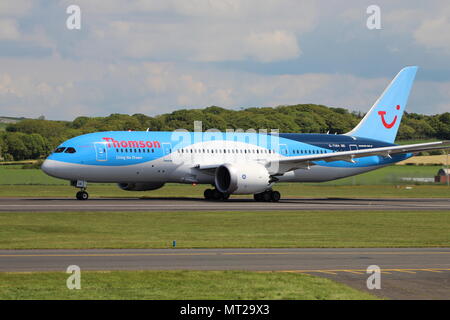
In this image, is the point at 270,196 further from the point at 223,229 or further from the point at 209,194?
the point at 223,229

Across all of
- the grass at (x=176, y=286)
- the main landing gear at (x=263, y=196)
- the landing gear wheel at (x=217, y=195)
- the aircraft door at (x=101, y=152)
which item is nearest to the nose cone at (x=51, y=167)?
the aircraft door at (x=101, y=152)

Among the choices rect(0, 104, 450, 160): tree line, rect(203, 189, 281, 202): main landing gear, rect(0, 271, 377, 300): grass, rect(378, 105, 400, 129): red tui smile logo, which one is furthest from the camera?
rect(0, 104, 450, 160): tree line

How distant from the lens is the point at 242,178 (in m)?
52.2

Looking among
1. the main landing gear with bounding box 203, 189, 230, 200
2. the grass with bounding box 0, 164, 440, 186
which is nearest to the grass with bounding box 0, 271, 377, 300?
the main landing gear with bounding box 203, 189, 230, 200

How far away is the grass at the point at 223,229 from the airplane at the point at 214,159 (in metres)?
11.4

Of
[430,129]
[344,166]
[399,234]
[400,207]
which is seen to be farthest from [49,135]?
[399,234]

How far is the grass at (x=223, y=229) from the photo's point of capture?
2838 centimetres

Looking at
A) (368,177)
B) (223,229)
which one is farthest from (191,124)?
(223,229)

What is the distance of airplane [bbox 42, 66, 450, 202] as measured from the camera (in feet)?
170

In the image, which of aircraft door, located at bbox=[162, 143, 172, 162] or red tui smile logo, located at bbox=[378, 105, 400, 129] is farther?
red tui smile logo, located at bbox=[378, 105, 400, 129]

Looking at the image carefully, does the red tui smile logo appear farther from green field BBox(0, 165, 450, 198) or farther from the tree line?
the tree line

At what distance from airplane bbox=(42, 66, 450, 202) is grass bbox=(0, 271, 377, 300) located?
32097 millimetres

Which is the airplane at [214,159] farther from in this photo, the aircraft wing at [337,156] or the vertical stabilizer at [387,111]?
the vertical stabilizer at [387,111]

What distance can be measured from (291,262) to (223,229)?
11.2m
